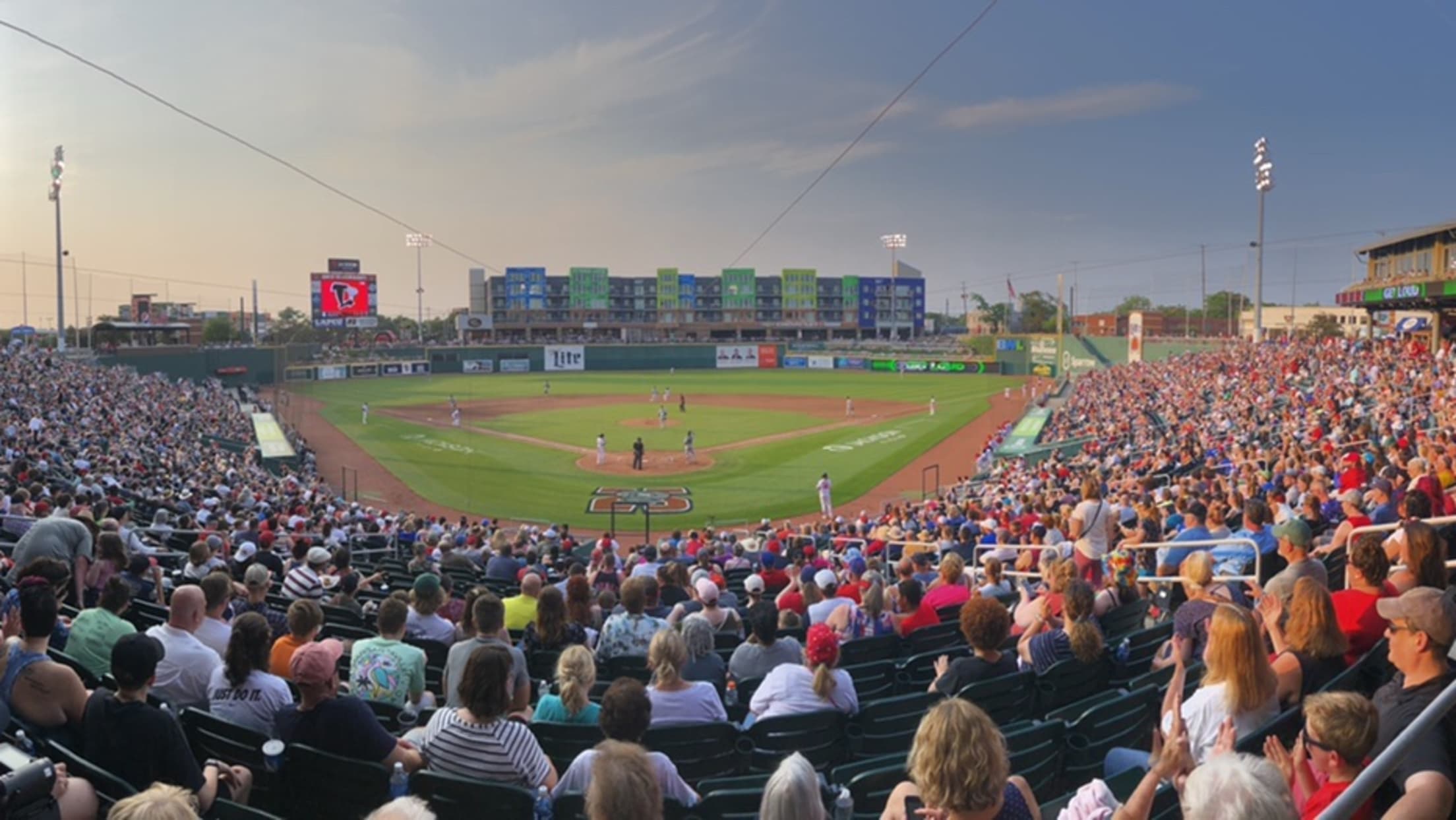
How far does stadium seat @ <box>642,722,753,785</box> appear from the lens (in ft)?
16.2

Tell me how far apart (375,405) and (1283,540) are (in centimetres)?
6033

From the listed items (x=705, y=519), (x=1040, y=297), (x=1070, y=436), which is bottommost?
(x=705, y=519)

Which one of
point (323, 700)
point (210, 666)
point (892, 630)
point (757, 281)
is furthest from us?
point (757, 281)

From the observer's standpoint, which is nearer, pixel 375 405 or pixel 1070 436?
pixel 1070 436

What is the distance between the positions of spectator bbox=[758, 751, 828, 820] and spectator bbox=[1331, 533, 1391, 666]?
11.9ft

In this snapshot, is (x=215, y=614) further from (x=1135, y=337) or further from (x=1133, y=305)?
(x=1133, y=305)

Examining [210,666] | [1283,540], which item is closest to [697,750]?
[210,666]

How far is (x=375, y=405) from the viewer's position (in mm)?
60625

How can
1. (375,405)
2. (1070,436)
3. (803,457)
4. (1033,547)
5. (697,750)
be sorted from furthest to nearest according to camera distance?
(375,405) < (803,457) < (1070,436) < (1033,547) < (697,750)

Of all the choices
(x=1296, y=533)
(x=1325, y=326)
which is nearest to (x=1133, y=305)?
(x=1325, y=326)

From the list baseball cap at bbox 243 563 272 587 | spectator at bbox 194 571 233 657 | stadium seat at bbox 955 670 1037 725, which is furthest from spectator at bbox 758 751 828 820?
baseball cap at bbox 243 563 272 587

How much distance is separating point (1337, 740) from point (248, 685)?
5.18 metres

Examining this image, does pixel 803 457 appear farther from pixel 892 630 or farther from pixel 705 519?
pixel 892 630

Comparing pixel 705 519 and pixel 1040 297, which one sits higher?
pixel 1040 297
